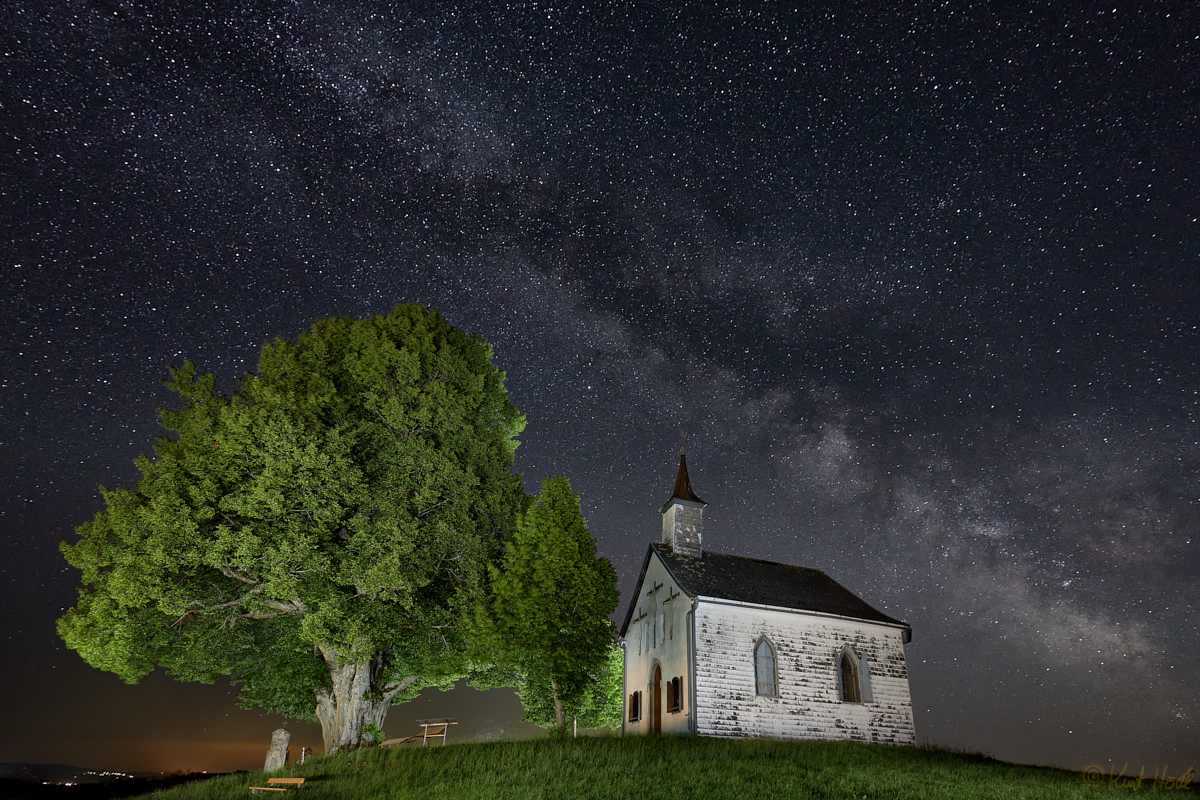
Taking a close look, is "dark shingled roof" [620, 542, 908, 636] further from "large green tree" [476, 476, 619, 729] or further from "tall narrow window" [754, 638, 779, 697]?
"large green tree" [476, 476, 619, 729]

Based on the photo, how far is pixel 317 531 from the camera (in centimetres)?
1973

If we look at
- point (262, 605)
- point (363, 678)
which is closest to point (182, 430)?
point (262, 605)

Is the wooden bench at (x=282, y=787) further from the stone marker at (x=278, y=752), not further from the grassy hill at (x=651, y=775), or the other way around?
the stone marker at (x=278, y=752)

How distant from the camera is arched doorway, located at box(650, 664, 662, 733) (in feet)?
82.8

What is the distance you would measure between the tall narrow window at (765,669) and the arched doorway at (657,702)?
4.24 m

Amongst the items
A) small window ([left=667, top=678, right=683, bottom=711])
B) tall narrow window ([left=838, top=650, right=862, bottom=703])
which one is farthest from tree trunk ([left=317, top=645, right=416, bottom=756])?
tall narrow window ([left=838, top=650, right=862, bottom=703])

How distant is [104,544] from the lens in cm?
1877

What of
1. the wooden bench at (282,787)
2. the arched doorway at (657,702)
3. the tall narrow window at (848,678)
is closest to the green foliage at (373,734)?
the wooden bench at (282,787)

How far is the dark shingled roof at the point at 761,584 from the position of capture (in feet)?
82.7

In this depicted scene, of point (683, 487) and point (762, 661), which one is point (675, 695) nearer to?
point (762, 661)

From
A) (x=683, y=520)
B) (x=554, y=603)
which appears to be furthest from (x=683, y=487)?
(x=554, y=603)

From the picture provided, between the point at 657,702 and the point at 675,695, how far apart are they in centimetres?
176

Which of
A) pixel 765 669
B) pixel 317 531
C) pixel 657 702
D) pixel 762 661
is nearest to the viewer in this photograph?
pixel 317 531

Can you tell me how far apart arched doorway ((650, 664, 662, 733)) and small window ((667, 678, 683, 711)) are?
1.01m
